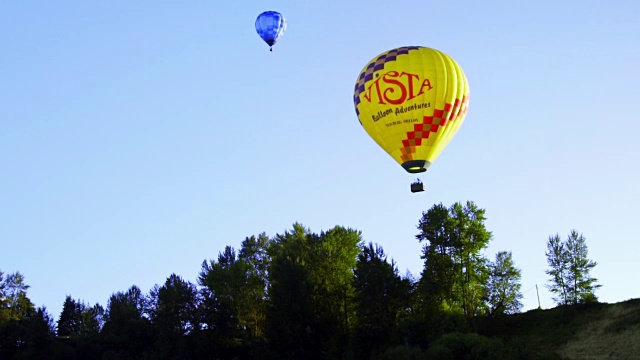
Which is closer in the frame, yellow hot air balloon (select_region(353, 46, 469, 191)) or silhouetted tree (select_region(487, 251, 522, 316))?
yellow hot air balloon (select_region(353, 46, 469, 191))

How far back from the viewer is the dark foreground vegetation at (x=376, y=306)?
2435 inches

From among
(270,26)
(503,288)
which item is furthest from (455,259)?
(270,26)

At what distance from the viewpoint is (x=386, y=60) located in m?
49.3

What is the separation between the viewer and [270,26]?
66250mm

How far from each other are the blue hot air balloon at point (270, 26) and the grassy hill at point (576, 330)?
91.6 ft

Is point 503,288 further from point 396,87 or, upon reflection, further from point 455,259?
point 396,87

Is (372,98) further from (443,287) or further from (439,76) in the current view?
(443,287)

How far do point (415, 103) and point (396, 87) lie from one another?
58.6 inches

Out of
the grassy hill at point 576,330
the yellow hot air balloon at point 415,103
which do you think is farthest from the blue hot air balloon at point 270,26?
the grassy hill at point 576,330

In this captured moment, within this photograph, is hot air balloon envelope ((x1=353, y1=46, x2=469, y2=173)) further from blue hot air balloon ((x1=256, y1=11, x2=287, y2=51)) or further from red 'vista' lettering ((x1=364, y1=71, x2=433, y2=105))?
blue hot air balloon ((x1=256, y1=11, x2=287, y2=51))

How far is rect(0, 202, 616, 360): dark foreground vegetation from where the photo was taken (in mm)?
61844

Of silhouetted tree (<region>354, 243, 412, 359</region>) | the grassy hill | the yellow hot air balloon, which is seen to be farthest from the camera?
silhouetted tree (<region>354, 243, 412, 359</region>)

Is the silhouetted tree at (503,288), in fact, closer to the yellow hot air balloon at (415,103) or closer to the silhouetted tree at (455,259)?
the silhouetted tree at (455,259)

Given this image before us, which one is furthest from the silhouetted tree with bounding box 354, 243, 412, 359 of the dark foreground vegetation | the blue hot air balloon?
the blue hot air balloon
